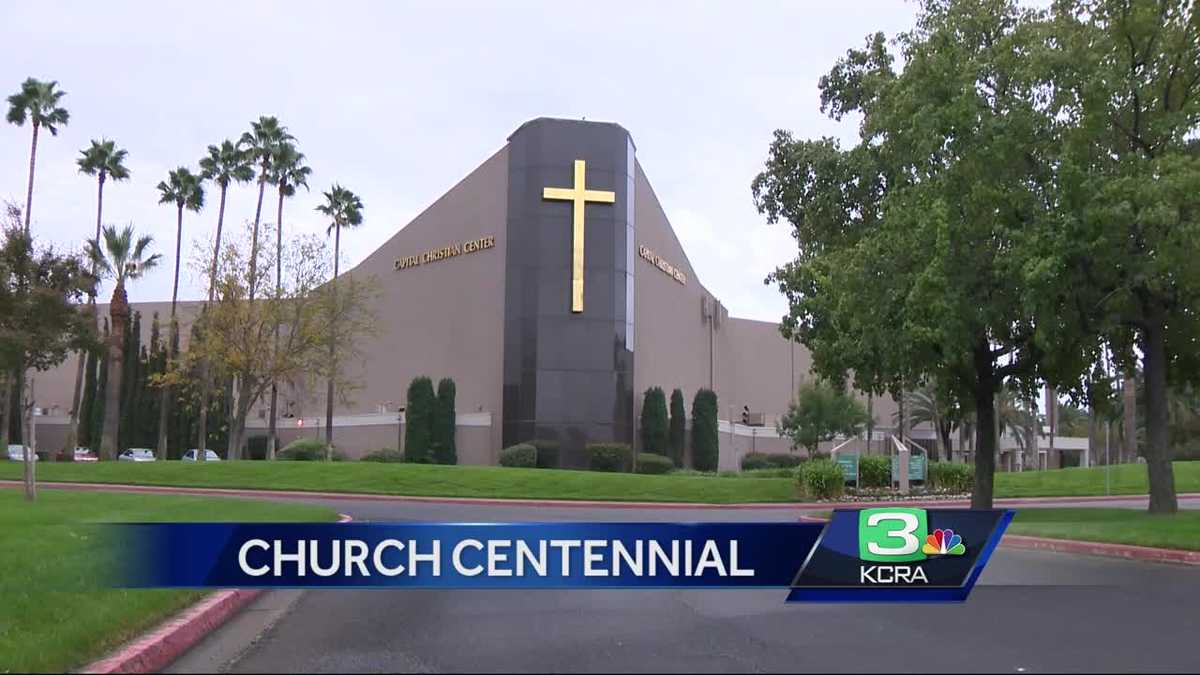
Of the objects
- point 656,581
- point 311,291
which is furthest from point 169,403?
point 656,581

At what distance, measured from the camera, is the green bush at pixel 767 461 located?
2406 inches

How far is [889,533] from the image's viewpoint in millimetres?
9633

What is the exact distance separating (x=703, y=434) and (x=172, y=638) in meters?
47.6

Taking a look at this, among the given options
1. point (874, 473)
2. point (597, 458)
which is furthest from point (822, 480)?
point (597, 458)

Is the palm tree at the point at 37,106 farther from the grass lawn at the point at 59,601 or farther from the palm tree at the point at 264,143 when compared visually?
the grass lawn at the point at 59,601

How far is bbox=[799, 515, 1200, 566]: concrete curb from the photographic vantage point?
16.4 metres

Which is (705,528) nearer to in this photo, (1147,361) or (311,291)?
(1147,361)

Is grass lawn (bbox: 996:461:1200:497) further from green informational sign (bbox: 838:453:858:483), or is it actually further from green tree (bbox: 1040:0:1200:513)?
green tree (bbox: 1040:0:1200:513)

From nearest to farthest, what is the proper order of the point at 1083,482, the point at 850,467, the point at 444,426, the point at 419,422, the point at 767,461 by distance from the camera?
the point at 850,467, the point at 1083,482, the point at 419,422, the point at 444,426, the point at 767,461

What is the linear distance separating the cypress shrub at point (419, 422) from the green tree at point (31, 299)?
22377 mm

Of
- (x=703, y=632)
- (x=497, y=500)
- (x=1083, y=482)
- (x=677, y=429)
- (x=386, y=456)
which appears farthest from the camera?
(x=677, y=429)

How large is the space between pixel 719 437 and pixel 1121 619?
50.8 metres

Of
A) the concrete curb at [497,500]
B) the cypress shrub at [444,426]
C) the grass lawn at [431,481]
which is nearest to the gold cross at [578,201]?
the cypress shrub at [444,426]

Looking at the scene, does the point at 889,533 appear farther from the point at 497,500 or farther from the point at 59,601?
the point at 497,500
